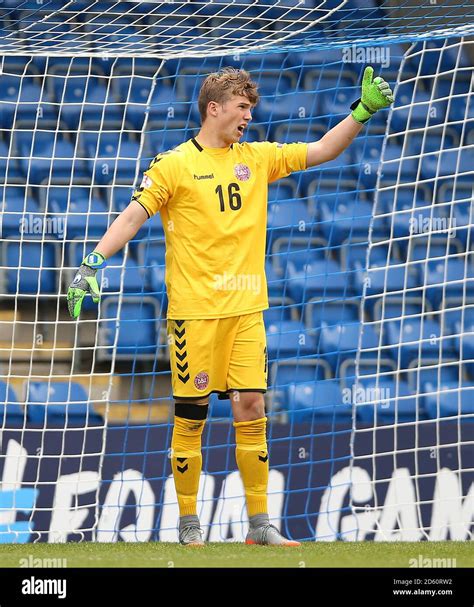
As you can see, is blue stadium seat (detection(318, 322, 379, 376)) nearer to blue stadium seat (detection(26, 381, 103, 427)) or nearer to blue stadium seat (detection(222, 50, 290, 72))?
blue stadium seat (detection(26, 381, 103, 427))

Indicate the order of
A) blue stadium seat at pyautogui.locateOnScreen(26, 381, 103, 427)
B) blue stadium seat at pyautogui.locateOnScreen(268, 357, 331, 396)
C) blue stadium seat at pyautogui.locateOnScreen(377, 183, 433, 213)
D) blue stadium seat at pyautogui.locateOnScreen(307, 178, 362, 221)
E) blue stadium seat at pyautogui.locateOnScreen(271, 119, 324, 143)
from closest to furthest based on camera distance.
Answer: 1. blue stadium seat at pyautogui.locateOnScreen(26, 381, 103, 427)
2. blue stadium seat at pyautogui.locateOnScreen(268, 357, 331, 396)
3. blue stadium seat at pyautogui.locateOnScreen(307, 178, 362, 221)
4. blue stadium seat at pyautogui.locateOnScreen(377, 183, 433, 213)
5. blue stadium seat at pyautogui.locateOnScreen(271, 119, 324, 143)

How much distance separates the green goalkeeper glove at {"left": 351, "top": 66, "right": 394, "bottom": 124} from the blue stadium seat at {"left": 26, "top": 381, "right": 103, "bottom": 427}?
2620 mm

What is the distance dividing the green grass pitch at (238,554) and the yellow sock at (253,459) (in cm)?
17

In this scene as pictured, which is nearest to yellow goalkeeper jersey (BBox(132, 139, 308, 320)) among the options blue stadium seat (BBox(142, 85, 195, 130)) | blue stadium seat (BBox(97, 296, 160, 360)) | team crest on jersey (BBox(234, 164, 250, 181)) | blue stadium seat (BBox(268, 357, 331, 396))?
team crest on jersey (BBox(234, 164, 250, 181))

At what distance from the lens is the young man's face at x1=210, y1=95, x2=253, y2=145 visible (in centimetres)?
412

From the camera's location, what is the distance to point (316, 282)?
6.79 metres

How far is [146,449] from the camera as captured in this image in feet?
18.3

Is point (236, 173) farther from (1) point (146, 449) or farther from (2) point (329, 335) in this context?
(2) point (329, 335)

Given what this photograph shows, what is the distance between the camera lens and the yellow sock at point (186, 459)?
4137 mm

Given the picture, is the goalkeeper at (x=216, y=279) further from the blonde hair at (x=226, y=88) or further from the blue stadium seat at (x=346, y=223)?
the blue stadium seat at (x=346, y=223)

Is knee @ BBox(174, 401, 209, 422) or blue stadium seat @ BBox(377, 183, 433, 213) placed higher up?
blue stadium seat @ BBox(377, 183, 433, 213)

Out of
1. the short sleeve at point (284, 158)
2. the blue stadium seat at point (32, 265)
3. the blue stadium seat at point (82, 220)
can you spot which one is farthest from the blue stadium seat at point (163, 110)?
the short sleeve at point (284, 158)
